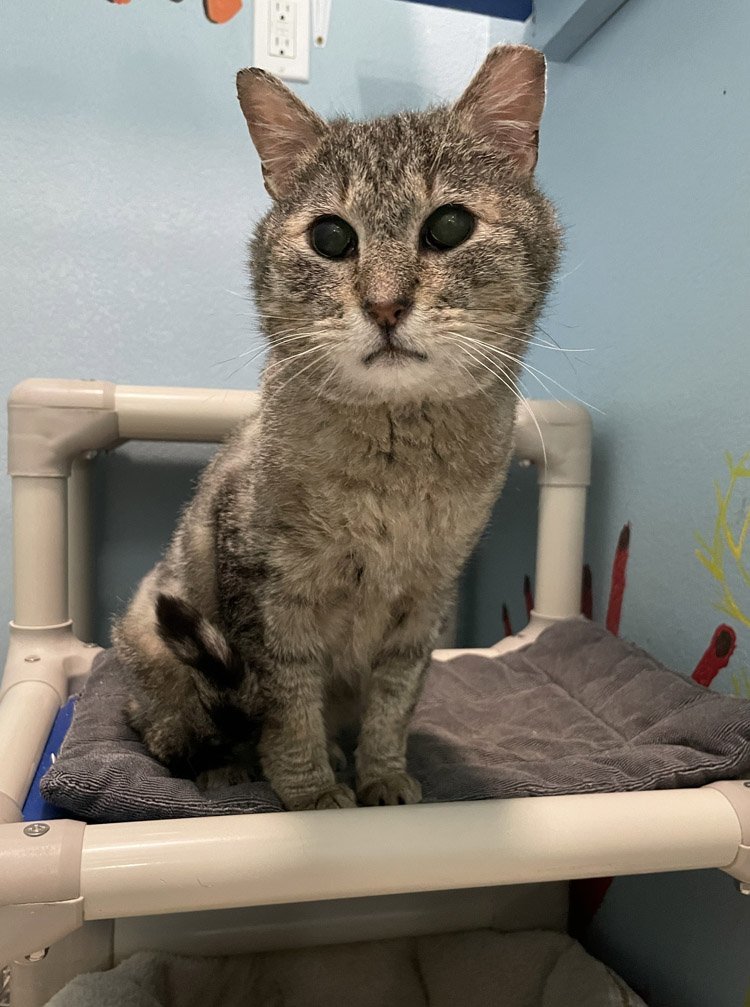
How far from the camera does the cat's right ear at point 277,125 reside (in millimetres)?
814

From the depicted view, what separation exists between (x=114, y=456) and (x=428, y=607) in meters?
0.96

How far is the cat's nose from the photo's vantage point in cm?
65

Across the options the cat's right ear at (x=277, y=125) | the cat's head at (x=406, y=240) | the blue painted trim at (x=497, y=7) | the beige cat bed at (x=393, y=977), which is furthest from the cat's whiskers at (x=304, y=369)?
the blue painted trim at (x=497, y=7)

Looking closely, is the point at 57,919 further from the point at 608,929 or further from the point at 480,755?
the point at 608,929

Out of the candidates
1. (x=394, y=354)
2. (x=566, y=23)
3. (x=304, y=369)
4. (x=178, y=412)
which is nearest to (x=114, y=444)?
(x=178, y=412)

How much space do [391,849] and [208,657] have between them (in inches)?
11.1

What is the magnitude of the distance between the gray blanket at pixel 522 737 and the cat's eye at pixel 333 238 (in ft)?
1.89

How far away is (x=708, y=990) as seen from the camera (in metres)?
1.01

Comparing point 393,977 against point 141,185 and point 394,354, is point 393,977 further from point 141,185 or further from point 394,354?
point 141,185

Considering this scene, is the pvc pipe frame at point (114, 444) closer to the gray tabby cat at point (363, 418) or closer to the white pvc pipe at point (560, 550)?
the white pvc pipe at point (560, 550)

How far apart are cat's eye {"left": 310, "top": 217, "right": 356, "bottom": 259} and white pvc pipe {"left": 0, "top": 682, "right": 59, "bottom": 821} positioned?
2.15ft

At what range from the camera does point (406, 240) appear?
2.34 feet

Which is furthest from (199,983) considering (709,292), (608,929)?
(709,292)

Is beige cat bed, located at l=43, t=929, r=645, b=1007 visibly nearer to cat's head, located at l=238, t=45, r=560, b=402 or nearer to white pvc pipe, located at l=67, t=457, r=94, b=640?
white pvc pipe, located at l=67, t=457, r=94, b=640
